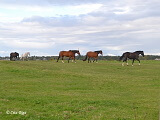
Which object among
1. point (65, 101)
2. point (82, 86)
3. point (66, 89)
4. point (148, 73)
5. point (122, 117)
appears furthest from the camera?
point (148, 73)

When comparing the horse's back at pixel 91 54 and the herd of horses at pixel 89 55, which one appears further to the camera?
the horse's back at pixel 91 54

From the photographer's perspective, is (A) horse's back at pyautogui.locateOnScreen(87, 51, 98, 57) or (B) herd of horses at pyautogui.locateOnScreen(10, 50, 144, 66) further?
(A) horse's back at pyautogui.locateOnScreen(87, 51, 98, 57)

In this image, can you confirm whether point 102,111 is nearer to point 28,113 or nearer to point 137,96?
point 28,113

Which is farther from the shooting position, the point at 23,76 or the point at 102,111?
the point at 23,76

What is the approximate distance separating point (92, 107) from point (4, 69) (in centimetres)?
1844

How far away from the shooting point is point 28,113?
40.0 feet

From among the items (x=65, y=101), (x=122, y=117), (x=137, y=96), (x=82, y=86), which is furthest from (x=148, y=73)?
(x=122, y=117)

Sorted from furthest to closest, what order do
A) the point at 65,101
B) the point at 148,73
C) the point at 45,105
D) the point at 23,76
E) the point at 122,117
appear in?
the point at 148,73
the point at 23,76
the point at 65,101
the point at 45,105
the point at 122,117

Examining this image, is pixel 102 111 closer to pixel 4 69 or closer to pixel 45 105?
pixel 45 105

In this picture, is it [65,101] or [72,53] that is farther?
[72,53]

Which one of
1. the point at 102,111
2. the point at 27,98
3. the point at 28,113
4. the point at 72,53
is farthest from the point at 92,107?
the point at 72,53

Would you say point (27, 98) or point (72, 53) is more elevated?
point (72, 53)

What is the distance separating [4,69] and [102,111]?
19.3 meters

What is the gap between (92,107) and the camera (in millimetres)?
13609
